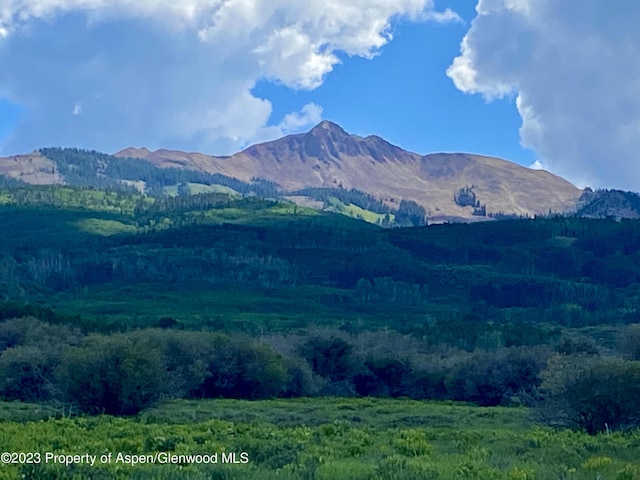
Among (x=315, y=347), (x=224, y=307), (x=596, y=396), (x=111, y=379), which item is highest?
(x=596, y=396)

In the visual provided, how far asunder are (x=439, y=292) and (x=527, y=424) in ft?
497

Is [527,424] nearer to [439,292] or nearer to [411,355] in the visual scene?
[411,355]

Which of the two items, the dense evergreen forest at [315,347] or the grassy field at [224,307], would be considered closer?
the dense evergreen forest at [315,347]

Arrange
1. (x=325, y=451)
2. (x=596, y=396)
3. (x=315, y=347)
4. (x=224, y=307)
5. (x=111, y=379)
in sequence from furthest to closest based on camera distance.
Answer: (x=224, y=307) < (x=315, y=347) < (x=111, y=379) < (x=596, y=396) < (x=325, y=451)

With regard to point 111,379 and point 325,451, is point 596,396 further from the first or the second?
point 111,379

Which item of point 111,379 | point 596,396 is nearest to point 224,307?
point 111,379

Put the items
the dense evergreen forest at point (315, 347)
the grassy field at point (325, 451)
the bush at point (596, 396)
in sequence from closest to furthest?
the grassy field at point (325, 451) < the bush at point (596, 396) < the dense evergreen forest at point (315, 347)

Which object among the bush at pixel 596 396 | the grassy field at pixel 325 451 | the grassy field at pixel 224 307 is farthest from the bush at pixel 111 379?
the grassy field at pixel 224 307

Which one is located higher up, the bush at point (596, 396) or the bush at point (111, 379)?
the bush at point (596, 396)

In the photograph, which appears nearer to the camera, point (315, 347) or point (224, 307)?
point (315, 347)

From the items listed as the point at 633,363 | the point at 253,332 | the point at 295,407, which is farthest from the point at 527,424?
the point at 253,332

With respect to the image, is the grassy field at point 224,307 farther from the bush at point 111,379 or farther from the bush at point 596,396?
the bush at point 596,396

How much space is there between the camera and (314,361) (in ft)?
253

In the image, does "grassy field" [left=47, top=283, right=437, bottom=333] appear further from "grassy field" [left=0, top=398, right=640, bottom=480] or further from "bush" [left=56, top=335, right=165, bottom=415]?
"grassy field" [left=0, top=398, right=640, bottom=480]
